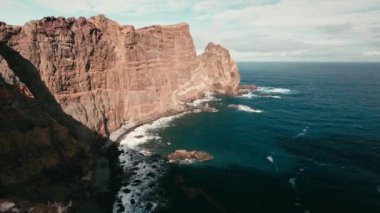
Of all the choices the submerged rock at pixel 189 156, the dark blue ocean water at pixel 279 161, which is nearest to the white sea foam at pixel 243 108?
the dark blue ocean water at pixel 279 161

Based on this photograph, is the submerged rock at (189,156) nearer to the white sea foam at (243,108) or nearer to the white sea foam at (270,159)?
the white sea foam at (270,159)

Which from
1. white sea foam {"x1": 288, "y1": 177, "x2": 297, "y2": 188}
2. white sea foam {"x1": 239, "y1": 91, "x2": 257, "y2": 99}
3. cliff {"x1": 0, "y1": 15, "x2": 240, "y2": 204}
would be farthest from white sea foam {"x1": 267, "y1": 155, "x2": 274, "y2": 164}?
white sea foam {"x1": 239, "y1": 91, "x2": 257, "y2": 99}

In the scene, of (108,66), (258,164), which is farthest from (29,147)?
(258,164)

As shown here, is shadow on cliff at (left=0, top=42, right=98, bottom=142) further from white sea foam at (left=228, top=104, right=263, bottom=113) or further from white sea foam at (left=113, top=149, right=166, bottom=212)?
white sea foam at (left=228, top=104, right=263, bottom=113)

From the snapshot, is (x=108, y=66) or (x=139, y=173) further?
(x=108, y=66)

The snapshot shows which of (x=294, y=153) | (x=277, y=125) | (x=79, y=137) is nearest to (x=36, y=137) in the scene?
(x=79, y=137)

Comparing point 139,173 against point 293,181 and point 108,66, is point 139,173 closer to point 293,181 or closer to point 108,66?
point 293,181
